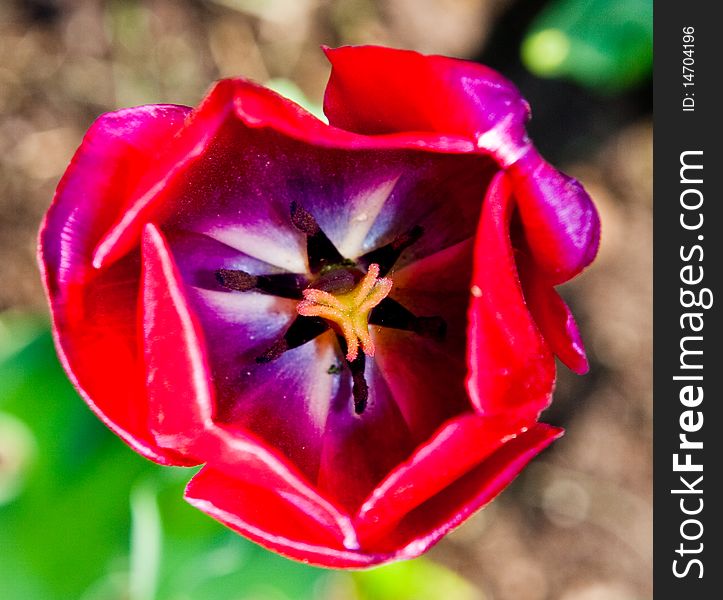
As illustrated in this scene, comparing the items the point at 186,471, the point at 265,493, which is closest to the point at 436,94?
the point at 265,493

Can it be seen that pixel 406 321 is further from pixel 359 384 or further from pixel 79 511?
pixel 79 511

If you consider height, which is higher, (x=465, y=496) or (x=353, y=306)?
(x=353, y=306)

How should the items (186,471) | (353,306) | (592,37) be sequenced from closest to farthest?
(353,306)
(186,471)
(592,37)

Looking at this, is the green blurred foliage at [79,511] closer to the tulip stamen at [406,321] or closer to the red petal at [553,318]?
the tulip stamen at [406,321]

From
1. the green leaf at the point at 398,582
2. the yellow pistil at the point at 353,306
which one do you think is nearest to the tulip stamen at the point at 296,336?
the yellow pistil at the point at 353,306

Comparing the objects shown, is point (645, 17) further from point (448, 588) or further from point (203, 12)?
point (448, 588)

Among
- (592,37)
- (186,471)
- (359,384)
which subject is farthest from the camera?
(592,37)
